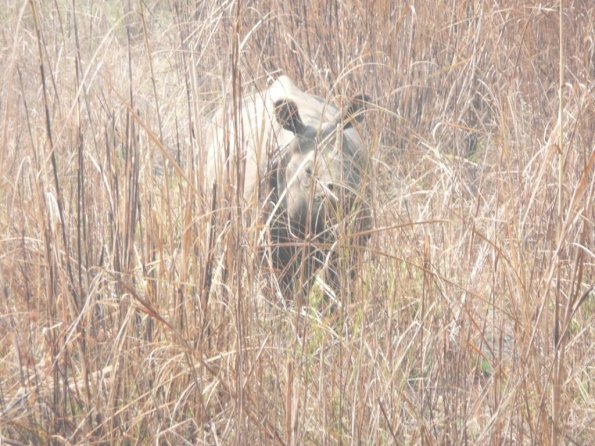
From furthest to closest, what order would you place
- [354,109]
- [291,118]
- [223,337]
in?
[354,109] < [291,118] < [223,337]

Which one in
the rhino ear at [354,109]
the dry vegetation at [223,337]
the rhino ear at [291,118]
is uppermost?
the rhino ear at [354,109]

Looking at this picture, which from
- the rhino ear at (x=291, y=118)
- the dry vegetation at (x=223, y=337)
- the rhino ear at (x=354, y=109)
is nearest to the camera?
the dry vegetation at (x=223, y=337)

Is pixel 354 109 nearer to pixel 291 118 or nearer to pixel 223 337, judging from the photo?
pixel 291 118

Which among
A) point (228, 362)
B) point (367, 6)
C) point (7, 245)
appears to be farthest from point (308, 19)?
point (228, 362)

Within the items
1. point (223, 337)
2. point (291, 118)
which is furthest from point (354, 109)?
point (223, 337)

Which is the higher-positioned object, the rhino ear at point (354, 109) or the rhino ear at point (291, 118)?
the rhino ear at point (354, 109)

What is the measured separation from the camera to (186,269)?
2609mm

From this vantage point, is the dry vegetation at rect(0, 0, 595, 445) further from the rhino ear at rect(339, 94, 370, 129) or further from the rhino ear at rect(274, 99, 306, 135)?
the rhino ear at rect(274, 99, 306, 135)

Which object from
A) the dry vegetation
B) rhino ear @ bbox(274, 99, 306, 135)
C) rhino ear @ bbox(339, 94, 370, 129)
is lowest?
the dry vegetation

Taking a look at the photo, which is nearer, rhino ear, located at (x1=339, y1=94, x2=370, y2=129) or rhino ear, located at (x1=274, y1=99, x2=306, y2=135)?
rhino ear, located at (x1=339, y1=94, x2=370, y2=129)

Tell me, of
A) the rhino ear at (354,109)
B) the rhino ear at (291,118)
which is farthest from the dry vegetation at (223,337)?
the rhino ear at (291,118)

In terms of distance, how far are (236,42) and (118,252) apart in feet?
2.23

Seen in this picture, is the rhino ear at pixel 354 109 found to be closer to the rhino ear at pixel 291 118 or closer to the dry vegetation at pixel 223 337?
the dry vegetation at pixel 223 337

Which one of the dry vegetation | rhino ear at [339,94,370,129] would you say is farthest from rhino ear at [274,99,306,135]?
the dry vegetation
